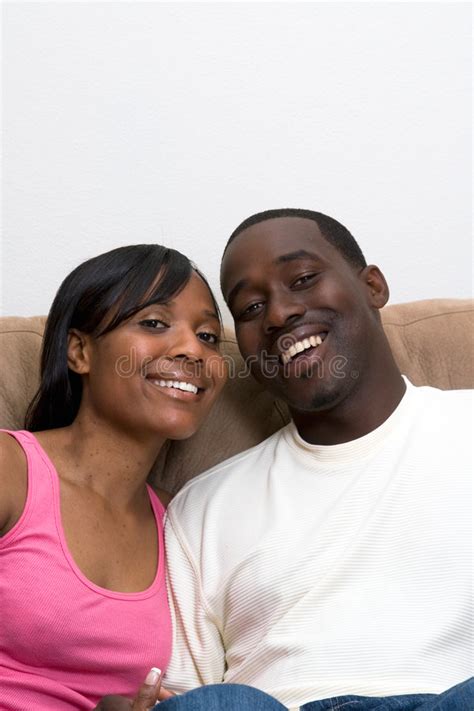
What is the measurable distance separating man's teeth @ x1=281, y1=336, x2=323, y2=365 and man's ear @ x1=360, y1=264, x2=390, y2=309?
0.19m

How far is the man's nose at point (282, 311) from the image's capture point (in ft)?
4.49

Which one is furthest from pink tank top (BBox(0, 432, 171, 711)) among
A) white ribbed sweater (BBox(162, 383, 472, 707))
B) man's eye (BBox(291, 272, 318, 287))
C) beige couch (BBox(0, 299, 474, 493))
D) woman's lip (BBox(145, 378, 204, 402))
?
man's eye (BBox(291, 272, 318, 287))

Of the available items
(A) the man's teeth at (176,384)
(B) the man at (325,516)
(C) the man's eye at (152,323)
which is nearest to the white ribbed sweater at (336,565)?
(B) the man at (325,516)

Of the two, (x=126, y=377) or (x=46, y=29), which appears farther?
(x=46, y=29)

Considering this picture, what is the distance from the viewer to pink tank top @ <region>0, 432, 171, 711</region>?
3.77 ft

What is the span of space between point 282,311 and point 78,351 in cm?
37

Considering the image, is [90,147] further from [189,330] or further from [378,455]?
[378,455]

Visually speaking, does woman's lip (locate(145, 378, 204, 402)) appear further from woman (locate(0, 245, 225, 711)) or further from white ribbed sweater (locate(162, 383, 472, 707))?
white ribbed sweater (locate(162, 383, 472, 707))

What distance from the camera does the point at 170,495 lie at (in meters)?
1.54

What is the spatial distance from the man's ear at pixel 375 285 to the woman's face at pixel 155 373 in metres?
0.34

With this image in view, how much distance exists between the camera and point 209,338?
1.45 metres

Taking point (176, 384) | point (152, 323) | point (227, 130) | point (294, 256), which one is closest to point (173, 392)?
point (176, 384)

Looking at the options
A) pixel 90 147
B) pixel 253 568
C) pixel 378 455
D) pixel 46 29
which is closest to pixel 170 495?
pixel 253 568

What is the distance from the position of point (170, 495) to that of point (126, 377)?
0.35 metres
